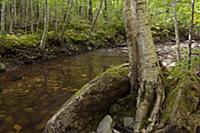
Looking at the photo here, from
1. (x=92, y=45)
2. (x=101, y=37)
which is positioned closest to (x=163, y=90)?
(x=92, y=45)

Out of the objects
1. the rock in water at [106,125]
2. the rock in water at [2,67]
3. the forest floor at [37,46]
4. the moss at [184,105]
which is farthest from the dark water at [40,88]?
the moss at [184,105]

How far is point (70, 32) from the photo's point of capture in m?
25.2

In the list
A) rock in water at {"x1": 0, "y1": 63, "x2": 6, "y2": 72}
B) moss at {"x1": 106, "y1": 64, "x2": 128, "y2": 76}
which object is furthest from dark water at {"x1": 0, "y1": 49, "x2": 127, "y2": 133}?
moss at {"x1": 106, "y1": 64, "x2": 128, "y2": 76}

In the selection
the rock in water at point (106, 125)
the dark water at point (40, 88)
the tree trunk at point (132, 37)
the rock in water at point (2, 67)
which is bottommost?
the dark water at point (40, 88)

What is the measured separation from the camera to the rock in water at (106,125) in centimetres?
612

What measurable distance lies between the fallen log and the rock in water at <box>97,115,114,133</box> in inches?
7.6

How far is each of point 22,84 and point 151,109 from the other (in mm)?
7793

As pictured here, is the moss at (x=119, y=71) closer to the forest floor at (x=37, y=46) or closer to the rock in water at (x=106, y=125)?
the rock in water at (x=106, y=125)

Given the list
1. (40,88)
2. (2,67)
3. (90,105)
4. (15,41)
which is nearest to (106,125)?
(90,105)

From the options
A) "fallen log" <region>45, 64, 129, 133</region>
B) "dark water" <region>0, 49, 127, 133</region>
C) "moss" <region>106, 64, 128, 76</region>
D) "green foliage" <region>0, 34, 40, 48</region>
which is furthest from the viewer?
"green foliage" <region>0, 34, 40, 48</region>

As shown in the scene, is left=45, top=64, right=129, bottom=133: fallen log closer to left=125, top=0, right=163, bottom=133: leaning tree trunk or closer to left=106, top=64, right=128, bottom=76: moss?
left=106, top=64, right=128, bottom=76: moss

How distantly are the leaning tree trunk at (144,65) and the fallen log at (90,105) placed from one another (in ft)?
1.79

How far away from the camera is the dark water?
8328 millimetres

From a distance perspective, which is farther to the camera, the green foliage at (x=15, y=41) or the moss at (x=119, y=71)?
the green foliage at (x=15, y=41)
